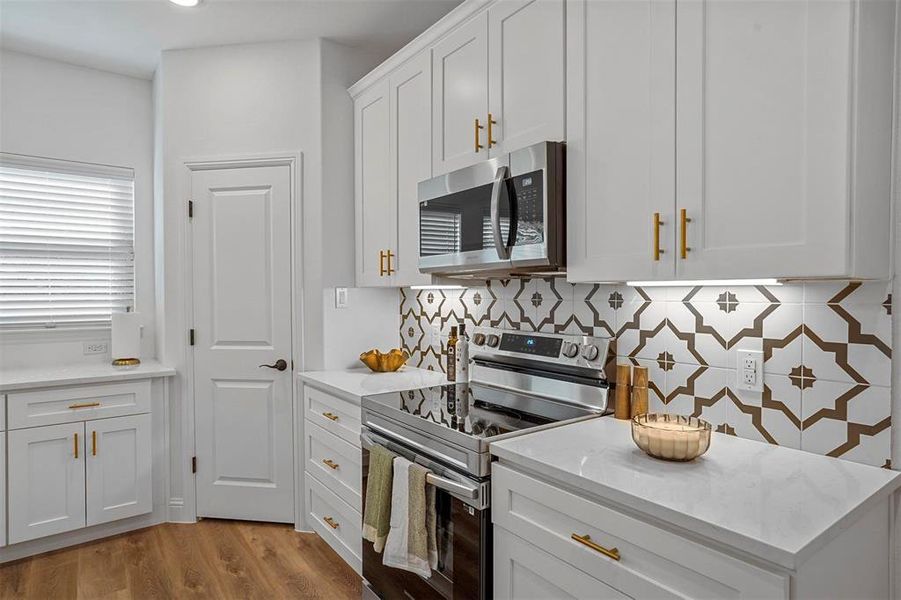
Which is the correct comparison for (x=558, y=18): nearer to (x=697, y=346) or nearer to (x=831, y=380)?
(x=697, y=346)

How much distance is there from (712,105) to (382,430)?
156 cm

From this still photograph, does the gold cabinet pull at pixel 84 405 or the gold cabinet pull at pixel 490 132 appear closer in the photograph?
the gold cabinet pull at pixel 490 132

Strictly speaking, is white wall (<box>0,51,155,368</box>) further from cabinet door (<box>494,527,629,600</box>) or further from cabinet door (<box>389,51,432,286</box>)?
cabinet door (<box>494,527,629,600</box>)

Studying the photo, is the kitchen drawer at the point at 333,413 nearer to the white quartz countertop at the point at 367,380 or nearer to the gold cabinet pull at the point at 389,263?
the white quartz countertop at the point at 367,380

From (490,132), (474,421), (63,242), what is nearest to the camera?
(474,421)

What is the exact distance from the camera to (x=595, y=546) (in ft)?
4.33

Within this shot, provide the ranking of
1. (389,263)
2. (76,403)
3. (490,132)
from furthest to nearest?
(76,403)
(389,263)
(490,132)

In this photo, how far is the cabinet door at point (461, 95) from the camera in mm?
2135

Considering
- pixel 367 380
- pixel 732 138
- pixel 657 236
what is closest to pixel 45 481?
pixel 367 380

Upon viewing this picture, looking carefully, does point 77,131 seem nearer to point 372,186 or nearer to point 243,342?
point 243,342

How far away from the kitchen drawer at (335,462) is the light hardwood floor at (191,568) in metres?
0.38

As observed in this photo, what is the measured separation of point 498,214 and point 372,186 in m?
1.21

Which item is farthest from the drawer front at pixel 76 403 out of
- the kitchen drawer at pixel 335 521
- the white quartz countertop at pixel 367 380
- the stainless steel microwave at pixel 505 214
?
the stainless steel microwave at pixel 505 214

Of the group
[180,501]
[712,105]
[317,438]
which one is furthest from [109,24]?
[712,105]
